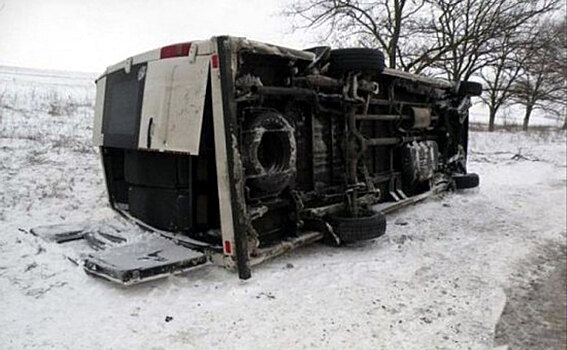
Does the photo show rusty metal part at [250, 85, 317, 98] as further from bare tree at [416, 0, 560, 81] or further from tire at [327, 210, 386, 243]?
bare tree at [416, 0, 560, 81]

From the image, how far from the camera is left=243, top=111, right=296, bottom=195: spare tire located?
358cm

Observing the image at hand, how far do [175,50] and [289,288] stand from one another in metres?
2.02

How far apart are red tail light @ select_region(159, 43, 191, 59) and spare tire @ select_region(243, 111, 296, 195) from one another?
2.43 feet

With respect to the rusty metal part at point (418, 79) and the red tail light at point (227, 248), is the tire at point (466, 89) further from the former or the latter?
the red tail light at point (227, 248)

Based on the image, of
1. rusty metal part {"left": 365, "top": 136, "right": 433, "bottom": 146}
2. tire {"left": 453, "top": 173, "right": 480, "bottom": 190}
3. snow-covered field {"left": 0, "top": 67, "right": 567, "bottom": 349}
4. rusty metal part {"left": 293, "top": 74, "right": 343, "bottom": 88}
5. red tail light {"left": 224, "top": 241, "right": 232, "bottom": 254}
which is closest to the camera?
snow-covered field {"left": 0, "top": 67, "right": 567, "bottom": 349}

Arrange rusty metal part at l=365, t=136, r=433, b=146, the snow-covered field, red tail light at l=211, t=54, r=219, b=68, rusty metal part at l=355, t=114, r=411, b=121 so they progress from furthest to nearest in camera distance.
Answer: rusty metal part at l=365, t=136, r=433, b=146, rusty metal part at l=355, t=114, r=411, b=121, red tail light at l=211, t=54, r=219, b=68, the snow-covered field

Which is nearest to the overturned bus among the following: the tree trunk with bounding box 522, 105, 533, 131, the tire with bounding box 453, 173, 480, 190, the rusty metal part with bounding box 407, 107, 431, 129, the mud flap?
the mud flap

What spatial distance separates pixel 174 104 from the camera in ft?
11.6

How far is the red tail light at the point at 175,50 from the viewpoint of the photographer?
349cm

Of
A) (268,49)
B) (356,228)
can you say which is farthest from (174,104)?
A: (356,228)

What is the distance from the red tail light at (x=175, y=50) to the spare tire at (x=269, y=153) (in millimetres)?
739

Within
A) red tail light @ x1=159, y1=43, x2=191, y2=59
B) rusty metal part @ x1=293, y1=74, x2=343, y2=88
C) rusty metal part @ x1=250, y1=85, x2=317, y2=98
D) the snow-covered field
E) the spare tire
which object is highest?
red tail light @ x1=159, y1=43, x2=191, y2=59

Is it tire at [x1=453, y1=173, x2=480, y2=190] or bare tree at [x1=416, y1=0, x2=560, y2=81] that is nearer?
tire at [x1=453, y1=173, x2=480, y2=190]

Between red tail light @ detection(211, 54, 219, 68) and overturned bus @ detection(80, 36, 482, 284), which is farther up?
red tail light @ detection(211, 54, 219, 68)
